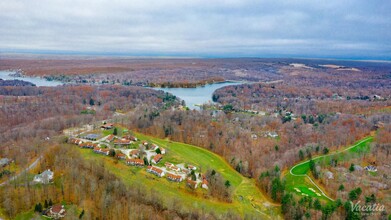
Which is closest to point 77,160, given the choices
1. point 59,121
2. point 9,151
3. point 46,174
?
point 46,174

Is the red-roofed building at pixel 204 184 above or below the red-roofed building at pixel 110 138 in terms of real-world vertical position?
below

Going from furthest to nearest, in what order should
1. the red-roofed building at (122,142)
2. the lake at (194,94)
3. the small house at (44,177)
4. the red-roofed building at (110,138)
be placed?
the lake at (194,94)
the red-roofed building at (110,138)
the red-roofed building at (122,142)
the small house at (44,177)

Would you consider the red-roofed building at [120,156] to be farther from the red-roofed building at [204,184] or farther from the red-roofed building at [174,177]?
the red-roofed building at [204,184]

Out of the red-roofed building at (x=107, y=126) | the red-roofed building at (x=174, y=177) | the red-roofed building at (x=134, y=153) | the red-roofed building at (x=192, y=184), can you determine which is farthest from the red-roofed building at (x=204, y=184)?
the red-roofed building at (x=107, y=126)

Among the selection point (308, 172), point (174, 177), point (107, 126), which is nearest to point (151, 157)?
point (174, 177)

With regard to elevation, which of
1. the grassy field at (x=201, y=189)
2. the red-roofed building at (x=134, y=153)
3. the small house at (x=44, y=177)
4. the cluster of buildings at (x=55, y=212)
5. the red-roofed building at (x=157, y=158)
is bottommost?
the grassy field at (x=201, y=189)

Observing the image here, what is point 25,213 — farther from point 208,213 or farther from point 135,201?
point 208,213
